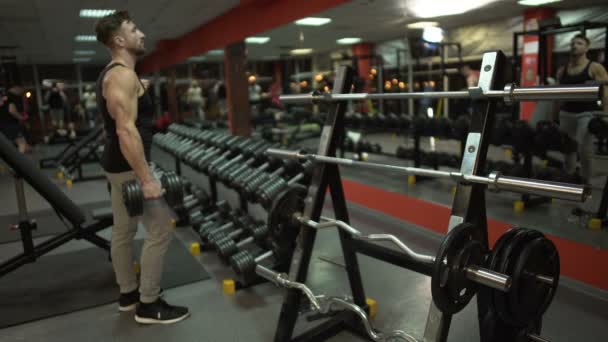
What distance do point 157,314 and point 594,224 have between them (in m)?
2.36

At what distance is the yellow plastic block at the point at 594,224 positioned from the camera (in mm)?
2389

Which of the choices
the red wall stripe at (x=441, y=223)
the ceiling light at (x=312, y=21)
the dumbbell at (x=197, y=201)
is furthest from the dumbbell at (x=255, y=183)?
the ceiling light at (x=312, y=21)

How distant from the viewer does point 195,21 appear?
657 cm

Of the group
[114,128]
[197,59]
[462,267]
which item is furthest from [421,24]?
[197,59]

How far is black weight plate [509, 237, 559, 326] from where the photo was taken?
1.09 metres

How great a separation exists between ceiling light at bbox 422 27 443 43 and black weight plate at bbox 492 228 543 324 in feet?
7.70

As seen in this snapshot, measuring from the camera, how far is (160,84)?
11.1 m

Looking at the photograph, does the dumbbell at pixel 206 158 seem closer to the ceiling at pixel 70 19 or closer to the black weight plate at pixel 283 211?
the black weight plate at pixel 283 211

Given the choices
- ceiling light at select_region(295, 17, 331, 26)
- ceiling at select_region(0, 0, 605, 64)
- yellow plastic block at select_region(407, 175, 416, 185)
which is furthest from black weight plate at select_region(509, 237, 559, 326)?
ceiling light at select_region(295, 17, 331, 26)

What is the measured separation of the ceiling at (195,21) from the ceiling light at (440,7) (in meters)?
0.04

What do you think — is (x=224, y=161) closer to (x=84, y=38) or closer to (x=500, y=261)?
(x=500, y=261)

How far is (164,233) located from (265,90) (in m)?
5.17

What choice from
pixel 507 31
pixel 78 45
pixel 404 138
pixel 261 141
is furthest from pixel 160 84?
pixel 507 31


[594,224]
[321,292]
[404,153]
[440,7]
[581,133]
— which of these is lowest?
[321,292]
